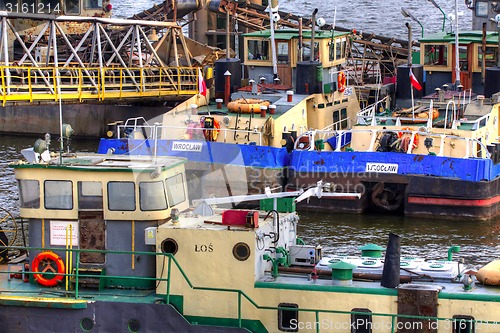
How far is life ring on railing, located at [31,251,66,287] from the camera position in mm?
20500

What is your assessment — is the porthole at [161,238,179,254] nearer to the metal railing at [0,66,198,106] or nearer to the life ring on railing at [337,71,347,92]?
the metal railing at [0,66,198,106]

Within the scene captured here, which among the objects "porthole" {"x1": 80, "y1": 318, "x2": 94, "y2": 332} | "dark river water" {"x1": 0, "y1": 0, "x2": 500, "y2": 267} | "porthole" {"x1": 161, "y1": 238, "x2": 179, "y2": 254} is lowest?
"dark river water" {"x1": 0, "y1": 0, "x2": 500, "y2": 267}

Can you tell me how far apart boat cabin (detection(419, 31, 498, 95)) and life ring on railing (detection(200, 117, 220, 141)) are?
11.0 meters

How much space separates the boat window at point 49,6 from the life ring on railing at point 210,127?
2483 cm

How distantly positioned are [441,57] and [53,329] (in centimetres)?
2975

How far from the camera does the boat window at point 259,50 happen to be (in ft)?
150

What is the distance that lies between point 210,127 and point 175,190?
18599 mm

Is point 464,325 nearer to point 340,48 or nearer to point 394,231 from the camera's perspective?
point 394,231

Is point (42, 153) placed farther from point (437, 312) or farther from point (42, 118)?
point (42, 118)

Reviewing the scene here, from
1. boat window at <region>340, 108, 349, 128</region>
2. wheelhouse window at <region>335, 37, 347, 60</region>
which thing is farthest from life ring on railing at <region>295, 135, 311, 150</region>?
wheelhouse window at <region>335, 37, 347, 60</region>

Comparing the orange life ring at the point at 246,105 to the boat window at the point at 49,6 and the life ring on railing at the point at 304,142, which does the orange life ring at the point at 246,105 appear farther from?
the boat window at the point at 49,6

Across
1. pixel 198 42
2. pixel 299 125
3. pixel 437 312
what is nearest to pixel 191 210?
pixel 437 312

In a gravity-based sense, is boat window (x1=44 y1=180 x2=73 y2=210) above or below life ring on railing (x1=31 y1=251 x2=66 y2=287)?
above

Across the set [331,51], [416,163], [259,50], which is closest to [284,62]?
[259,50]
